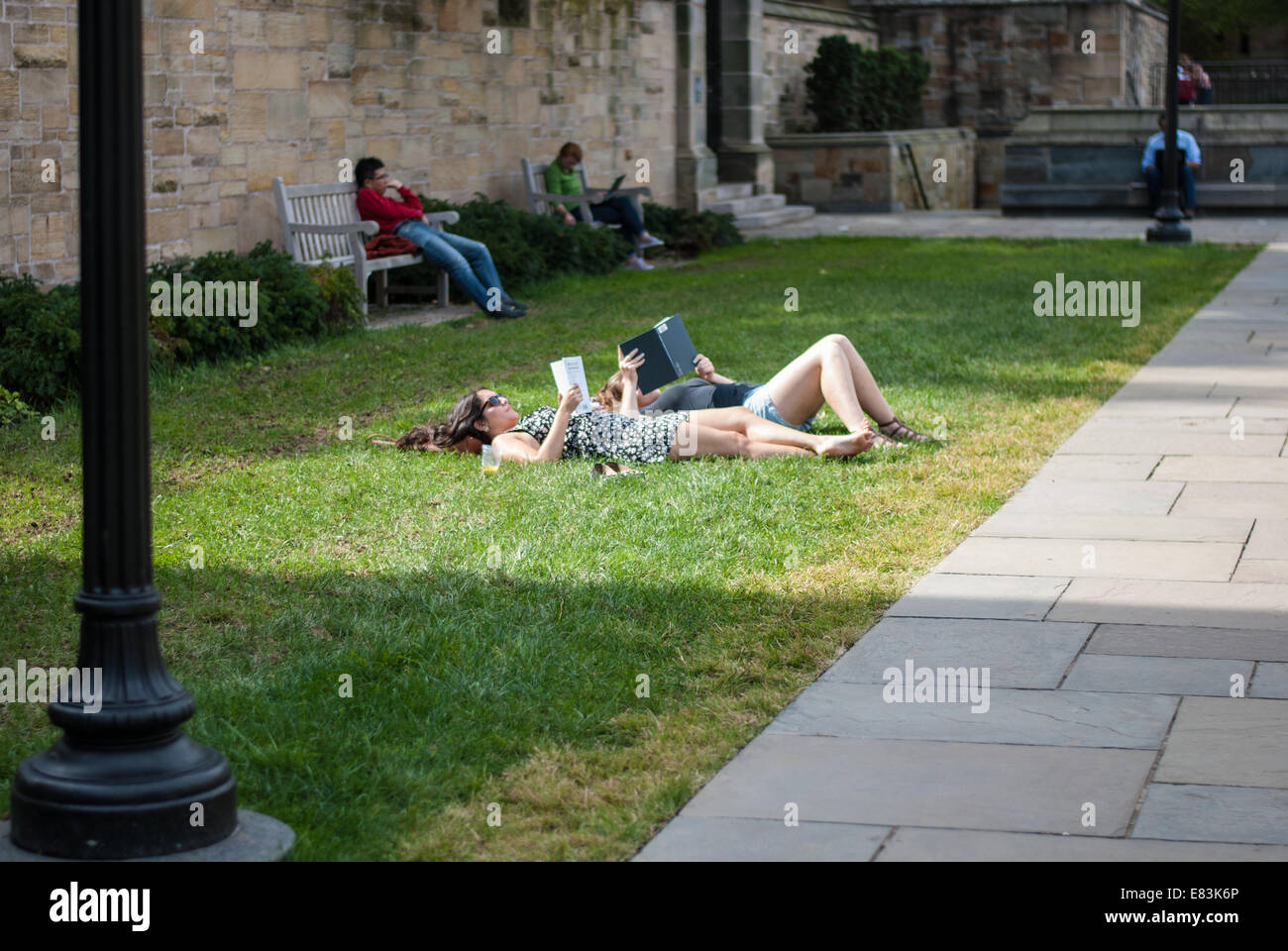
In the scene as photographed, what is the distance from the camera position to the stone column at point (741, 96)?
24375mm

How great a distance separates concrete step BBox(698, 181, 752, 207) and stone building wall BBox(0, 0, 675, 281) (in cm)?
204

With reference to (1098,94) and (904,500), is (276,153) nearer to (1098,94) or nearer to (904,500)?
(904,500)

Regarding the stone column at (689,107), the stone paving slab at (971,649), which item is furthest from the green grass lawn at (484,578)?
the stone column at (689,107)

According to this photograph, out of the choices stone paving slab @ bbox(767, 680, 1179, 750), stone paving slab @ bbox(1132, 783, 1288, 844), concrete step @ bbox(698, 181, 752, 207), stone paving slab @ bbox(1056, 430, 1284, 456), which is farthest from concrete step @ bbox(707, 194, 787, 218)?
stone paving slab @ bbox(1132, 783, 1288, 844)

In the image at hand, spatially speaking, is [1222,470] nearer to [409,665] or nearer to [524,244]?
[409,665]

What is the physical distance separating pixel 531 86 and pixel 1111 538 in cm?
1268

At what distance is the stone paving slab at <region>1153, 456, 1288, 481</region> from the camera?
303 inches

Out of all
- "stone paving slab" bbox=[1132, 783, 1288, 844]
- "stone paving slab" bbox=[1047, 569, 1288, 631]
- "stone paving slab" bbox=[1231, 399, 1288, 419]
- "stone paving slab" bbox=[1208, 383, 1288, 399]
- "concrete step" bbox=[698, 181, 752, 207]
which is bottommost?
"stone paving slab" bbox=[1132, 783, 1288, 844]

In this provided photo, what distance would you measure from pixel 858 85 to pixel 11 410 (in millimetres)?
22924

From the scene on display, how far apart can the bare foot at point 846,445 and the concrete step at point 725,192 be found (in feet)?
49.4

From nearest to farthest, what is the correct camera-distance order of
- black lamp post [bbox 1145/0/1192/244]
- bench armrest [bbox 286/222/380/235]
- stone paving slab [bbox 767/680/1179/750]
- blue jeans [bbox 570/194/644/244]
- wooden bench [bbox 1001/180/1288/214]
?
stone paving slab [bbox 767/680/1179/750]
bench armrest [bbox 286/222/380/235]
blue jeans [bbox 570/194/644/244]
black lamp post [bbox 1145/0/1192/244]
wooden bench [bbox 1001/180/1288/214]

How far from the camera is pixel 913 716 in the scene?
455 centimetres

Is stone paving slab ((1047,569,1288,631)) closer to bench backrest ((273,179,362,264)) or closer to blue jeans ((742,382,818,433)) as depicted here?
blue jeans ((742,382,818,433))

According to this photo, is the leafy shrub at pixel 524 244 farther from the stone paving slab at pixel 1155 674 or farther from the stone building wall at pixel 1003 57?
the stone building wall at pixel 1003 57
